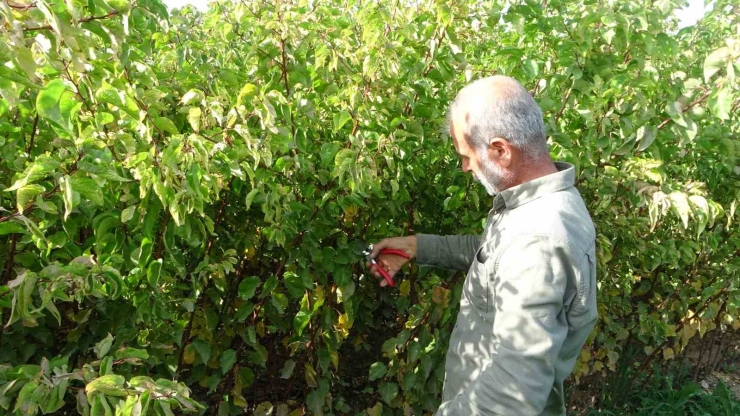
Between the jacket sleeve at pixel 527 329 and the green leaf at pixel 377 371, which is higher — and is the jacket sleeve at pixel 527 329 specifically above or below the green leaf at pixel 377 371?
above

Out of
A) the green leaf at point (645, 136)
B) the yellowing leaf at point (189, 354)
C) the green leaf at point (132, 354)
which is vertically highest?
the green leaf at point (645, 136)

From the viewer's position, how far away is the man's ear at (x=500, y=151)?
5.64 ft

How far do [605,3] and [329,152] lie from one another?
3.39 ft

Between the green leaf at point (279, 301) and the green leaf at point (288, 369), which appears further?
the green leaf at point (288, 369)

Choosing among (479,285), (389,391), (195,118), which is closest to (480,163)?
(479,285)

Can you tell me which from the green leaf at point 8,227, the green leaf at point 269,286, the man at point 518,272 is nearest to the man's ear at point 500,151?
the man at point 518,272

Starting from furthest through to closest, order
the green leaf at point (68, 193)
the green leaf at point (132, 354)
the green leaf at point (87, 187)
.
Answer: the green leaf at point (132, 354) < the green leaf at point (87, 187) < the green leaf at point (68, 193)

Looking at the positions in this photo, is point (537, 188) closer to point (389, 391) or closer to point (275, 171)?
point (275, 171)

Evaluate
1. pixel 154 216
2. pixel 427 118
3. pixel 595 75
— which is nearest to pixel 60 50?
pixel 154 216

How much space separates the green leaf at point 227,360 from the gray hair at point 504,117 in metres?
1.26

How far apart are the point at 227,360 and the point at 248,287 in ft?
1.04

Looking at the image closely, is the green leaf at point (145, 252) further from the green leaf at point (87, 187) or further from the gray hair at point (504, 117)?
the gray hair at point (504, 117)

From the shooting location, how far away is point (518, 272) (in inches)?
61.3

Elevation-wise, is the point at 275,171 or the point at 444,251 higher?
the point at 275,171
